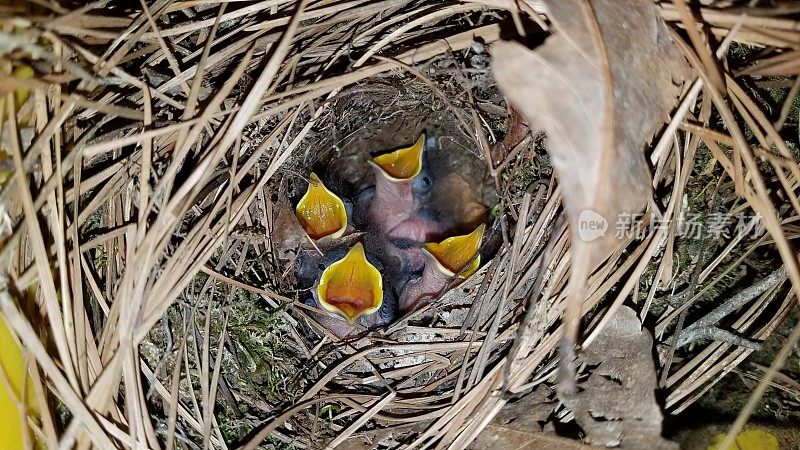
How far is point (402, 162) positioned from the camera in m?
1.66

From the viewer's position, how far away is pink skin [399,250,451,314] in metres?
1.53

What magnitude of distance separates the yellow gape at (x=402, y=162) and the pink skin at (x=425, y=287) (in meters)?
0.25

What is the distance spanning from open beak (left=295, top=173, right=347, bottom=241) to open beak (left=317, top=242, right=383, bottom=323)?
109 millimetres

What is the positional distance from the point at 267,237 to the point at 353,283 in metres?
0.26

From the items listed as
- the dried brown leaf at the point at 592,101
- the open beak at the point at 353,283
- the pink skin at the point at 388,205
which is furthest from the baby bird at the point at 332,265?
the dried brown leaf at the point at 592,101

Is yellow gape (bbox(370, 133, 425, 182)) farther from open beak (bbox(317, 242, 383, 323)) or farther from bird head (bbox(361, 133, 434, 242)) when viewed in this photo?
open beak (bbox(317, 242, 383, 323))

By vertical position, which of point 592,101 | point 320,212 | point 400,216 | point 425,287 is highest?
point 592,101

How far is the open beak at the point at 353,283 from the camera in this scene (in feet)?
4.76

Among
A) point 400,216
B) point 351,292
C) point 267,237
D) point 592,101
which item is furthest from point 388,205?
point 592,101

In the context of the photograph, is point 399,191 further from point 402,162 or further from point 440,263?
point 440,263

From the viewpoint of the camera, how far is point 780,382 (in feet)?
3.78

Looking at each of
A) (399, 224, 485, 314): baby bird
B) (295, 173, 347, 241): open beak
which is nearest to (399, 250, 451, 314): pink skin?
(399, 224, 485, 314): baby bird

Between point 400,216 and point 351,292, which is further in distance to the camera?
point 400,216

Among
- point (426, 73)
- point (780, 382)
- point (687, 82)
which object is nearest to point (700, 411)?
point (780, 382)
